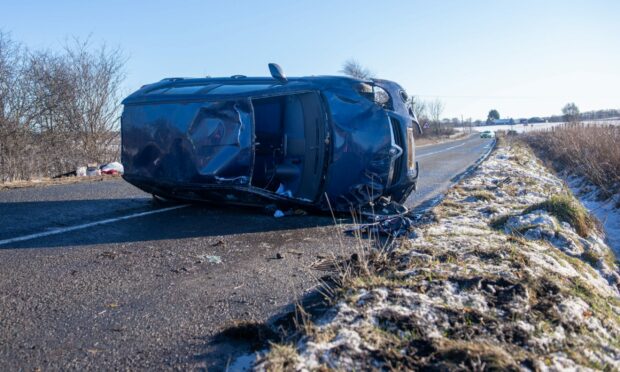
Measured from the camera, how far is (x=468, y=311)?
2.75m

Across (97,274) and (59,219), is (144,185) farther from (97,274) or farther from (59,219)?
(97,274)

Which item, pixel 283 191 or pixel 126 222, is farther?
pixel 283 191

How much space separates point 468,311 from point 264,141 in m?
4.62

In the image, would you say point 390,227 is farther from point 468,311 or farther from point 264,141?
point 468,311

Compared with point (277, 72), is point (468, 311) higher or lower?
lower

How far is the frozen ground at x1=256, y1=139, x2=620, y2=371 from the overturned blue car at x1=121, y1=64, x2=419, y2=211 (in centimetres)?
170

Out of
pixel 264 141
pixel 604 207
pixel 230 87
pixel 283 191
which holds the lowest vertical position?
pixel 604 207

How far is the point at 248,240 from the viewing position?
16.6ft

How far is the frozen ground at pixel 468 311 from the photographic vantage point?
2227 millimetres

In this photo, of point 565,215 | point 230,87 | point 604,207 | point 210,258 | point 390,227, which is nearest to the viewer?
point 210,258

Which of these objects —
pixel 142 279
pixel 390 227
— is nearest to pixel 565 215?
pixel 390 227

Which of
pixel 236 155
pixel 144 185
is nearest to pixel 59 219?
pixel 144 185

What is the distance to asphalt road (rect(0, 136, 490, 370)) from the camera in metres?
2.51

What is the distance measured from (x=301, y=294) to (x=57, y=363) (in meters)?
1.54
